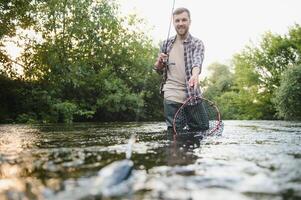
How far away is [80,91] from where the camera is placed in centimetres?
2223

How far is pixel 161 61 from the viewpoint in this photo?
6.90 metres

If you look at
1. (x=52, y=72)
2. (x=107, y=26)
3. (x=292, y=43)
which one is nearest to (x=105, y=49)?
(x=107, y=26)

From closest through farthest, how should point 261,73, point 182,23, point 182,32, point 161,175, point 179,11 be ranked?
point 161,175 < point 179,11 < point 182,23 < point 182,32 < point 261,73

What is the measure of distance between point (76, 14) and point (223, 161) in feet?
61.2

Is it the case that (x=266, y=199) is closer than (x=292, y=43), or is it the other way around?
(x=266, y=199)

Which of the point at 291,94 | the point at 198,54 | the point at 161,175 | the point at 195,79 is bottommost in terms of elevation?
the point at 161,175

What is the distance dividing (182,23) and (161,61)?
0.74m

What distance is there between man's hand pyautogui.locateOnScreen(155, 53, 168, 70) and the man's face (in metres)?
0.54

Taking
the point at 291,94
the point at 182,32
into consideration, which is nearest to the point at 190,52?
the point at 182,32

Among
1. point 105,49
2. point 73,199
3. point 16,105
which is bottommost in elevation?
point 73,199

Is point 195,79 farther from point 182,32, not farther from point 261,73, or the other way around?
point 261,73

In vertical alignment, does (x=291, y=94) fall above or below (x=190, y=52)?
above

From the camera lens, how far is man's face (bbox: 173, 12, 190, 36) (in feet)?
22.2

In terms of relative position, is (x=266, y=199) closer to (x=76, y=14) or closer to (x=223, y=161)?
(x=223, y=161)
